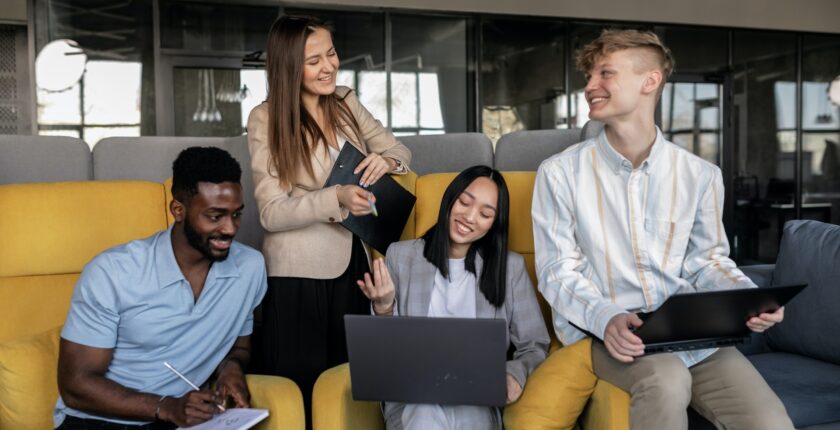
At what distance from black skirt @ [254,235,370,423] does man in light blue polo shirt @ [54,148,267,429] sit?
14cm

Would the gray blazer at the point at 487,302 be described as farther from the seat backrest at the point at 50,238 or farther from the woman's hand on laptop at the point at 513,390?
the seat backrest at the point at 50,238

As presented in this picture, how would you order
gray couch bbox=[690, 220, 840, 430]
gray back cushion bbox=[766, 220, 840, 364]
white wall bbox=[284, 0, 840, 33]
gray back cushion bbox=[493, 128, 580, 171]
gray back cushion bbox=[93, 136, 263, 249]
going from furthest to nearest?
1. white wall bbox=[284, 0, 840, 33]
2. gray back cushion bbox=[493, 128, 580, 171]
3. gray back cushion bbox=[93, 136, 263, 249]
4. gray back cushion bbox=[766, 220, 840, 364]
5. gray couch bbox=[690, 220, 840, 430]

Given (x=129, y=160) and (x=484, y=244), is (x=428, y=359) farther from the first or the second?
(x=129, y=160)

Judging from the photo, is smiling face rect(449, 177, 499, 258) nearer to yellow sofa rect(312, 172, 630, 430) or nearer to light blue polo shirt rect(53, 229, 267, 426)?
yellow sofa rect(312, 172, 630, 430)

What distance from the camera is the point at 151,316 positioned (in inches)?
76.0

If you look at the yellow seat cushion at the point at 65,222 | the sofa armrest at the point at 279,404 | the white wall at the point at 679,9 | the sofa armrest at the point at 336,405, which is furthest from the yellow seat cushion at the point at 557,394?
the white wall at the point at 679,9

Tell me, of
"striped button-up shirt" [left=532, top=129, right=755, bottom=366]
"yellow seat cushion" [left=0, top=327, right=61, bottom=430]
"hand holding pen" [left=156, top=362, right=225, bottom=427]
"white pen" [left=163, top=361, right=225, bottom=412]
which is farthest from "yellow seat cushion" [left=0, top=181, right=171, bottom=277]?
"striped button-up shirt" [left=532, top=129, right=755, bottom=366]

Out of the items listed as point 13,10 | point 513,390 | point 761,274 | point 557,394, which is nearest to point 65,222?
point 513,390

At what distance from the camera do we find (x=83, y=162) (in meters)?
2.89

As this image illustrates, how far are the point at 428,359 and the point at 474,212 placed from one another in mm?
585

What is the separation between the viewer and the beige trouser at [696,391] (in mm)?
1757

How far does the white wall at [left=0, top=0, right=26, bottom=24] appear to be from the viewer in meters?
5.97

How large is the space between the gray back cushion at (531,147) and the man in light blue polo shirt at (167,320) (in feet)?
4.69

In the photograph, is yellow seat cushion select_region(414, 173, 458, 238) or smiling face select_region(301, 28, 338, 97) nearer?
smiling face select_region(301, 28, 338, 97)
